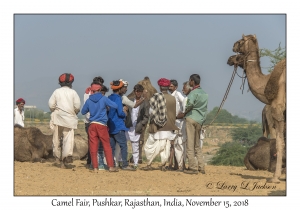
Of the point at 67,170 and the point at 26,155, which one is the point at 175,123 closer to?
the point at 67,170

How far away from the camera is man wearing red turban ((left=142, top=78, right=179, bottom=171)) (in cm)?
1617

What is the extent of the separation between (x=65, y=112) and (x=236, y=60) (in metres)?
4.14

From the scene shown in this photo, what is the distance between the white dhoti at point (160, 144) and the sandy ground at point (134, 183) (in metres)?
0.43

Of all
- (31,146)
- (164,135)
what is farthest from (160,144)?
(31,146)

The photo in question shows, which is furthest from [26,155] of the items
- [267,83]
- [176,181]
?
[267,83]

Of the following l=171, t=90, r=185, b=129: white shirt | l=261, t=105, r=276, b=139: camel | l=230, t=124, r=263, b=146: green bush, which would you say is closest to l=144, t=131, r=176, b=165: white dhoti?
l=171, t=90, r=185, b=129: white shirt

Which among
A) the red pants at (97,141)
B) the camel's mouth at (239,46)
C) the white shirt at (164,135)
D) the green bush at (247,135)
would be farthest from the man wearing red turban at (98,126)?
the green bush at (247,135)

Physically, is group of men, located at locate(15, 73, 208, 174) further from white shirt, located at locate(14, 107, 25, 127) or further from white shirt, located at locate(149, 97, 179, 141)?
white shirt, located at locate(14, 107, 25, 127)

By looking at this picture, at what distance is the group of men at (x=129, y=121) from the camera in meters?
15.7

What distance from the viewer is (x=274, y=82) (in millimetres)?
14602

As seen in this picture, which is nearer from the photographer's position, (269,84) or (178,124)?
(269,84)

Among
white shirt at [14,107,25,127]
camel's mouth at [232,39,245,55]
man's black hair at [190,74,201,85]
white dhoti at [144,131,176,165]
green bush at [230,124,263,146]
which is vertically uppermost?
camel's mouth at [232,39,245,55]

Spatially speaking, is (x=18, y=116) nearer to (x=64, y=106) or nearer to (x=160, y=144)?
(x=64, y=106)

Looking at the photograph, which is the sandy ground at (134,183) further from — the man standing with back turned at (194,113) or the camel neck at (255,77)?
the camel neck at (255,77)
